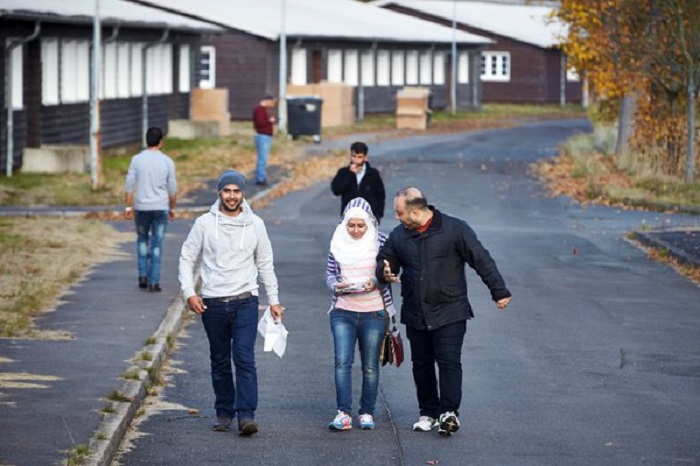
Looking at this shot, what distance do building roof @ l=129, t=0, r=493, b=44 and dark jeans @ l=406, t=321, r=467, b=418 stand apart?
41.1 meters

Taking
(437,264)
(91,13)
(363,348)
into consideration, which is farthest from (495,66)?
(437,264)

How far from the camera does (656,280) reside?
20.0 meters

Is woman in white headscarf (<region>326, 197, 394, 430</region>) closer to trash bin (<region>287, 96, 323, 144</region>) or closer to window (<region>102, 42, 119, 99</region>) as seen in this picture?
window (<region>102, 42, 119, 99</region>)

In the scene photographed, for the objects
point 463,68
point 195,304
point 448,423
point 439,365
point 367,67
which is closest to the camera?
point 195,304

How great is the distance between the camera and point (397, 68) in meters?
70.2

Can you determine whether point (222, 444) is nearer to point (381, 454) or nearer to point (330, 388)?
point (381, 454)

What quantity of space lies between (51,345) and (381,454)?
187 inches

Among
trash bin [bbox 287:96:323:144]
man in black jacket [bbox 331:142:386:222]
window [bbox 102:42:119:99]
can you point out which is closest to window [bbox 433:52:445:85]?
trash bin [bbox 287:96:323:144]

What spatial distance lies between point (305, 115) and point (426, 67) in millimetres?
25551

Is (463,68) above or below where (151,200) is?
above

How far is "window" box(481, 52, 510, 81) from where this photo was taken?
8444 centimetres

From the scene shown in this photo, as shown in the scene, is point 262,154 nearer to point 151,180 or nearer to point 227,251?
point 151,180

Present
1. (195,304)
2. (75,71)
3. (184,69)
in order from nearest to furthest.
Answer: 1. (195,304)
2. (75,71)
3. (184,69)

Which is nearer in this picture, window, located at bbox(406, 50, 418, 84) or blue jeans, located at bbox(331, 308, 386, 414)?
blue jeans, located at bbox(331, 308, 386, 414)
